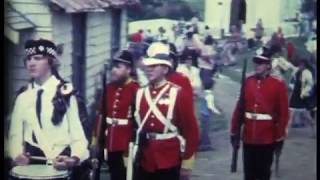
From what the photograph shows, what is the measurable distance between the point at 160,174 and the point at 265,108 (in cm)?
61

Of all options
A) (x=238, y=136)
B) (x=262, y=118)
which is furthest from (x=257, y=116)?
(x=238, y=136)

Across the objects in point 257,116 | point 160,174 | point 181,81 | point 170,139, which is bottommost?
point 160,174

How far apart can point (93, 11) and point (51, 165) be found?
0.79m

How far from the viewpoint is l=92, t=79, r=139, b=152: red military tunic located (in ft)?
11.6

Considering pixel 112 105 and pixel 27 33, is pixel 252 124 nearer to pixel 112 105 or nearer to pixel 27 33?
pixel 112 105

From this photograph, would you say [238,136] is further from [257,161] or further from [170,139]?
[170,139]

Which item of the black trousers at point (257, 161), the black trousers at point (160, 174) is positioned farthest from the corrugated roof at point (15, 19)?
the black trousers at point (257, 161)

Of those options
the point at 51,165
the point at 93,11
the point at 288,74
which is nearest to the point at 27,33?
the point at 93,11

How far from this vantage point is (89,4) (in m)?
3.56

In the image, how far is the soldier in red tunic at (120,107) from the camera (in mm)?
3529

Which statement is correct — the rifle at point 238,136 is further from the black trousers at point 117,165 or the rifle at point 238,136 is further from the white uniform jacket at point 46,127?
the white uniform jacket at point 46,127

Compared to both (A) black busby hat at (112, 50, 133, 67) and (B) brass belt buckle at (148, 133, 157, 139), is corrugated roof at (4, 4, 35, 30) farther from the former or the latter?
(B) brass belt buckle at (148, 133, 157, 139)

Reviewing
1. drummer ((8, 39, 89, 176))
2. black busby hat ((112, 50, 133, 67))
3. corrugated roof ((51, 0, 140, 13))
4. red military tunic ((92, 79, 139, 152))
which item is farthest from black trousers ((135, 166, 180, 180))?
corrugated roof ((51, 0, 140, 13))

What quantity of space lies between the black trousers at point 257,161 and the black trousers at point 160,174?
0.35 metres
